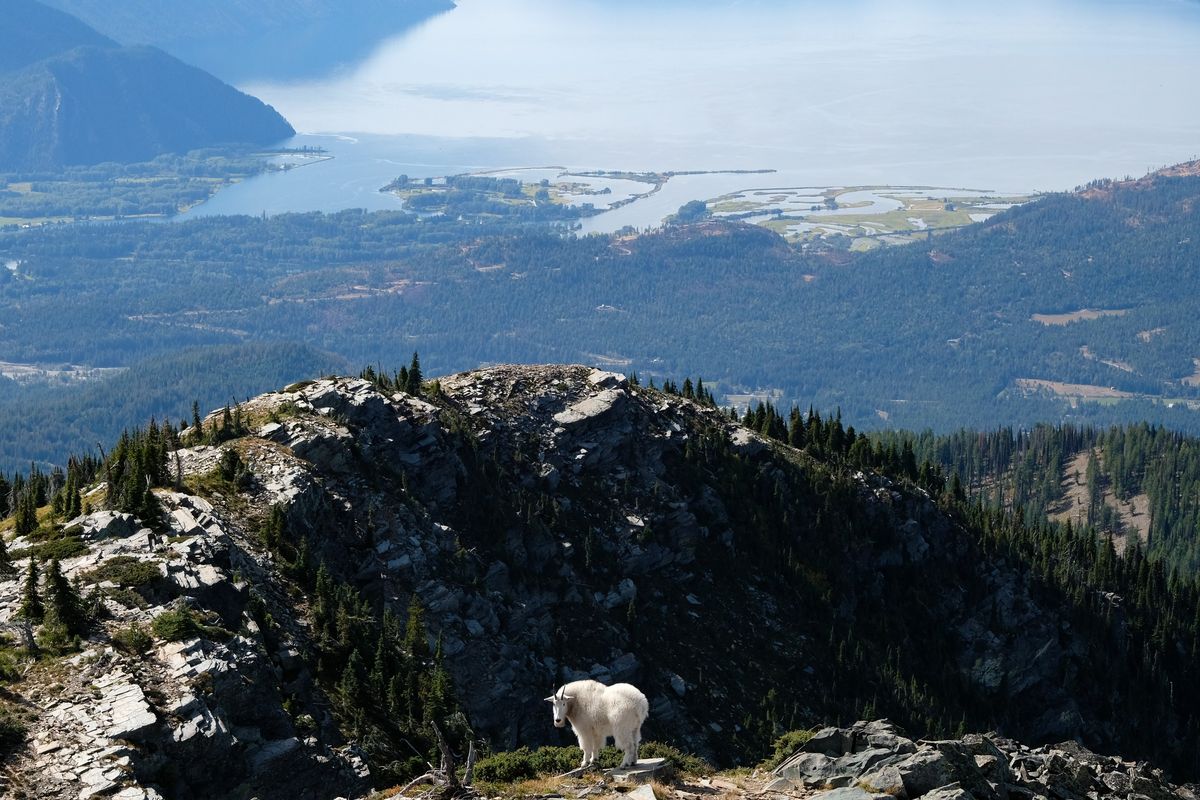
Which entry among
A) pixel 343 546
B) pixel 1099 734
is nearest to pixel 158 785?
pixel 343 546

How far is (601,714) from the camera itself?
4056 centimetres

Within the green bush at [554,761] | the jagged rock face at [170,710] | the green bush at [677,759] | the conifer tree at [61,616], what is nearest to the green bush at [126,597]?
the jagged rock face at [170,710]

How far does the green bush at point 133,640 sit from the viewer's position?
44.1m

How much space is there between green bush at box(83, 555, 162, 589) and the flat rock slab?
1791cm

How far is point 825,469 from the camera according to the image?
9875 cm

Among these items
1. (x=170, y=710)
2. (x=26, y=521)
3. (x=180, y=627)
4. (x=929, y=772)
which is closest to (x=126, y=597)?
(x=180, y=627)

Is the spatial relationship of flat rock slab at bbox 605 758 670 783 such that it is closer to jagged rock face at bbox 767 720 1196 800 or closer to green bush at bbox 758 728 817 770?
jagged rock face at bbox 767 720 1196 800

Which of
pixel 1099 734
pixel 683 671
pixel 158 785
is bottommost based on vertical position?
pixel 1099 734

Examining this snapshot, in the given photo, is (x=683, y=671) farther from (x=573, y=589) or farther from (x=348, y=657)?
(x=348, y=657)

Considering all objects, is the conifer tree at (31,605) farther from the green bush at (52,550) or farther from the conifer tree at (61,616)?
the green bush at (52,550)

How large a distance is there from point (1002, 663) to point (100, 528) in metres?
63.0

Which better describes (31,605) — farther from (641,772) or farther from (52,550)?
(641,772)

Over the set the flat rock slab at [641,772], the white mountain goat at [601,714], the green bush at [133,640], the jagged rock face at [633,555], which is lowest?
the jagged rock face at [633,555]

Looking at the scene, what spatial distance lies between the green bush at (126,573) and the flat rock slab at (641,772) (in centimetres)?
1791
